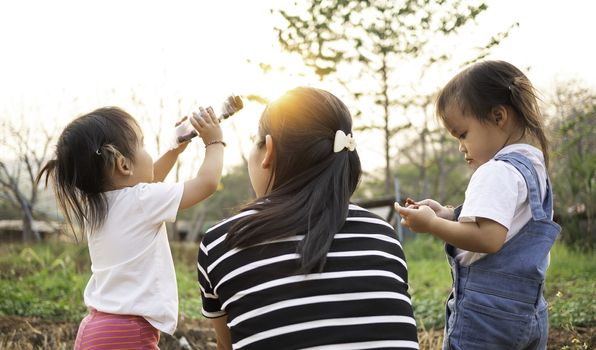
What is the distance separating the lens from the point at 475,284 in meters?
2.02

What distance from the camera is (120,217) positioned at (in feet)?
7.43

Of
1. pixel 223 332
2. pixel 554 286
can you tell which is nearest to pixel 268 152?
pixel 223 332

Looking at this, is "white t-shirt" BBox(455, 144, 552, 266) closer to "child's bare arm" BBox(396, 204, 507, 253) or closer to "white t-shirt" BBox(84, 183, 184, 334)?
"child's bare arm" BBox(396, 204, 507, 253)

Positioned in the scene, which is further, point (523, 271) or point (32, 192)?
point (32, 192)

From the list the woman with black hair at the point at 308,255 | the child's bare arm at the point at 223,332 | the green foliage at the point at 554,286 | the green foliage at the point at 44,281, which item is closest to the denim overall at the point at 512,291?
the woman with black hair at the point at 308,255

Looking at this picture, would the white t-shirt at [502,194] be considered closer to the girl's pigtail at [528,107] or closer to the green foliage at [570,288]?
the girl's pigtail at [528,107]

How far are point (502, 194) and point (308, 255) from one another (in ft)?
2.18

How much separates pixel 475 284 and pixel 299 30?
6.70m

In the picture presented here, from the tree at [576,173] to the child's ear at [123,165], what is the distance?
519 centimetres

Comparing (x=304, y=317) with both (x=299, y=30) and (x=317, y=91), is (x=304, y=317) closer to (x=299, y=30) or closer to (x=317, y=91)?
(x=317, y=91)

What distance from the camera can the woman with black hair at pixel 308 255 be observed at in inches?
63.0

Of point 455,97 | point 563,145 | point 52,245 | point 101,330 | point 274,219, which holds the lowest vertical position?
point 52,245

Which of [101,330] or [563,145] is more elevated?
[101,330]

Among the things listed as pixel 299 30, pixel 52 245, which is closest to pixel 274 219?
pixel 299 30
